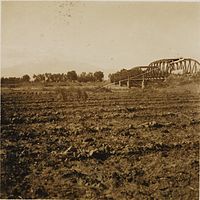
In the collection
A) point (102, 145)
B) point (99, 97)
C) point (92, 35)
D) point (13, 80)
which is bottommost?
point (102, 145)

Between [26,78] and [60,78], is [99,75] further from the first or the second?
[26,78]

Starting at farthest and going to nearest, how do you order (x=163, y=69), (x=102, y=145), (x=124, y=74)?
(x=124, y=74)
(x=163, y=69)
(x=102, y=145)

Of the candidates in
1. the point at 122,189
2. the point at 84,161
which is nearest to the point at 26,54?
the point at 84,161

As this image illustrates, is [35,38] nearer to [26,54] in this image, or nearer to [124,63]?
[26,54]

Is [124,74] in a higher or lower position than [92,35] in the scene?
lower

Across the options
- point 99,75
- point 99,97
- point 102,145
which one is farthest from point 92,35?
point 102,145

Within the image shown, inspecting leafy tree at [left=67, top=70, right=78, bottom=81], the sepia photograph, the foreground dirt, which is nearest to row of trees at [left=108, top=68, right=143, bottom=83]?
the sepia photograph

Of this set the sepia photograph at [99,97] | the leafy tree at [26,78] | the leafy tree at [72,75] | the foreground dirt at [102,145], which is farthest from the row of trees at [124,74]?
the leafy tree at [26,78]
